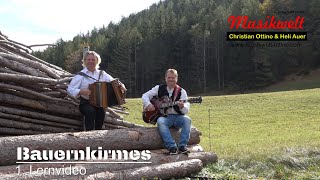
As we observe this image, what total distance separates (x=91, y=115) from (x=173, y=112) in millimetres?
1462

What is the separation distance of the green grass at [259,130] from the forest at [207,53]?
103 ft

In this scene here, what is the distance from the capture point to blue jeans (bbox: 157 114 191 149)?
280 inches

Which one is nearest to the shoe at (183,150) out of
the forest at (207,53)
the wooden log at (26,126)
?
the wooden log at (26,126)

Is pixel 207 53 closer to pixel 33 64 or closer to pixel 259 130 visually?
pixel 259 130

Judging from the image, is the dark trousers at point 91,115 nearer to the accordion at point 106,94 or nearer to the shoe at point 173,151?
the accordion at point 106,94

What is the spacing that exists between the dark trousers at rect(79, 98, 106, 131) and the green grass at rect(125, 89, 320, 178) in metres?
2.16

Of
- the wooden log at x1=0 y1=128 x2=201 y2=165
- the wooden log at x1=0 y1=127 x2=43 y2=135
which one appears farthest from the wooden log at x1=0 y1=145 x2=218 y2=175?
the wooden log at x1=0 y1=127 x2=43 y2=135

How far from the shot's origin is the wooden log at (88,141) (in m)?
5.88

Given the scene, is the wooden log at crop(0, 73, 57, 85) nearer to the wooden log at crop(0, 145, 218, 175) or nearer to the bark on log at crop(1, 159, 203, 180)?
the wooden log at crop(0, 145, 218, 175)

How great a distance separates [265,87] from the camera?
59938 mm

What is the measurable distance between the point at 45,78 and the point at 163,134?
2380mm

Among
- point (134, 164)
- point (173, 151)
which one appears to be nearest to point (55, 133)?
point (134, 164)

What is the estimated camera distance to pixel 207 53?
230ft

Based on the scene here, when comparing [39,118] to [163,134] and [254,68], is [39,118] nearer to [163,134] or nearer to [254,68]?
[163,134]
